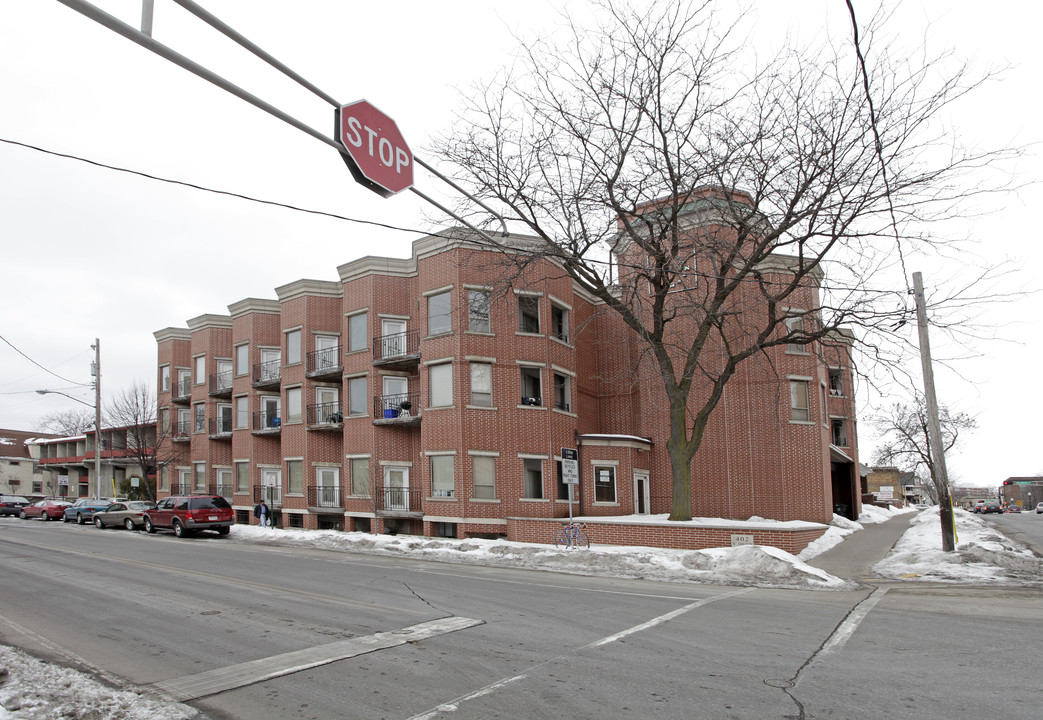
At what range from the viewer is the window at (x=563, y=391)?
27.2 metres

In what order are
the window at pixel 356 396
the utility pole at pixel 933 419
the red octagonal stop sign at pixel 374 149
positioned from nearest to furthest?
the red octagonal stop sign at pixel 374 149 → the utility pole at pixel 933 419 → the window at pixel 356 396

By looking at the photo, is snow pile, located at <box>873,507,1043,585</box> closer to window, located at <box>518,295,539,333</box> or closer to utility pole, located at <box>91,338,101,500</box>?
window, located at <box>518,295,539,333</box>

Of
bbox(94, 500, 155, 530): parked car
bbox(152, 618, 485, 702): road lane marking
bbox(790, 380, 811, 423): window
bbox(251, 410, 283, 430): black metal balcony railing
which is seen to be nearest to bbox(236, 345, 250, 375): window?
bbox(251, 410, 283, 430): black metal balcony railing

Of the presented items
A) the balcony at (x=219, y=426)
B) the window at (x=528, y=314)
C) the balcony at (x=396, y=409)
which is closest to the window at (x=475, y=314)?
the window at (x=528, y=314)

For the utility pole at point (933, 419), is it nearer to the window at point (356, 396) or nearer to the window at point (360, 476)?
the window at point (360, 476)

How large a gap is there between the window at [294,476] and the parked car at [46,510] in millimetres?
18625

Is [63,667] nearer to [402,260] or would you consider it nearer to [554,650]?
[554,650]

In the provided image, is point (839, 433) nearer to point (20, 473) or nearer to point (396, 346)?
point (396, 346)

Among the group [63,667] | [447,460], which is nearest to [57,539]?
[447,460]

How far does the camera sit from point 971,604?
11.2 m

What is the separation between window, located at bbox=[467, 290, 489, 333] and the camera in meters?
24.9

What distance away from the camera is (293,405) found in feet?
108

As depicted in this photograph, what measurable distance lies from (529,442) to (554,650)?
17.4 meters

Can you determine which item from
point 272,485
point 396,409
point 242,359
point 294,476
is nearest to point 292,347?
point 242,359
